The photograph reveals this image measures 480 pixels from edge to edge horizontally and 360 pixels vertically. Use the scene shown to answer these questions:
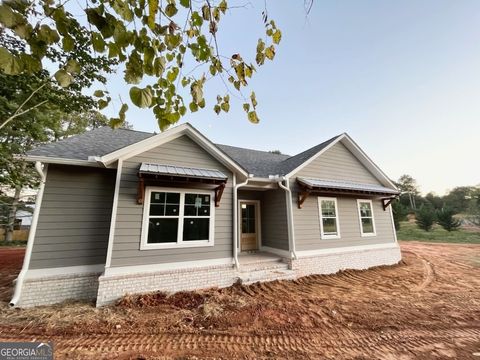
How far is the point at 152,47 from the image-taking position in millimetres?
A: 1428

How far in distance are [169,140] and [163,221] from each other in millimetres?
2414

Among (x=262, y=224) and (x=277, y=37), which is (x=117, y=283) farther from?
(x=277, y=37)

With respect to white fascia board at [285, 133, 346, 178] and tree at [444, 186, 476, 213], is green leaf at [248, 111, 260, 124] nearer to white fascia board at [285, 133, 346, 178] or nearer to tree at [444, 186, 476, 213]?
white fascia board at [285, 133, 346, 178]

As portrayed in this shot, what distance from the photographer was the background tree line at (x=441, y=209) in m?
19.6

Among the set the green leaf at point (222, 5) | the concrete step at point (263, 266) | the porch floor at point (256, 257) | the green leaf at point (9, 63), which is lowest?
the concrete step at point (263, 266)

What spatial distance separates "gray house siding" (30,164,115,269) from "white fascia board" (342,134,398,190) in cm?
939

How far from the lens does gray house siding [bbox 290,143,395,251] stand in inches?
302

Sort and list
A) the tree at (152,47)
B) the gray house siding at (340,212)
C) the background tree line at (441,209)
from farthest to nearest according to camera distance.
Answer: the background tree line at (441,209), the gray house siding at (340,212), the tree at (152,47)

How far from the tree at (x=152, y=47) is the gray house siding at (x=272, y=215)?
6.47 metres

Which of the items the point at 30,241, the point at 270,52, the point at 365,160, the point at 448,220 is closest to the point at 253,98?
the point at 270,52

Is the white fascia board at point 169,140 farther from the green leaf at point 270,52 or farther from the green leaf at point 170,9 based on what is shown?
the green leaf at point 270,52

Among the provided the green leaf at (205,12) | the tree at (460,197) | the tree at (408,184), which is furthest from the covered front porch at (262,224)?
the tree at (408,184)

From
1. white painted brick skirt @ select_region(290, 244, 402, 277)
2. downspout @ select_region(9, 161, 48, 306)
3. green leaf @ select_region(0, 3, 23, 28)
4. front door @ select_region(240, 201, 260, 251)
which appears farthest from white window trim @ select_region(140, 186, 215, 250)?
green leaf @ select_region(0, 3, 23, 28)

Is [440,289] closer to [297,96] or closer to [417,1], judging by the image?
[417,1]
